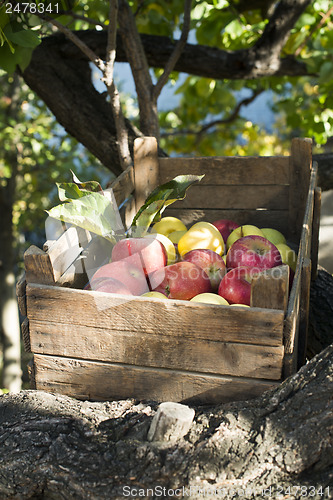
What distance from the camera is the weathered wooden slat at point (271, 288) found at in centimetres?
126

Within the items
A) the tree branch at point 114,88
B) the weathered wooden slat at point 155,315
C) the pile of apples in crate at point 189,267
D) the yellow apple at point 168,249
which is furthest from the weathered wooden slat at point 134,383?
the tree branch at point 114,88

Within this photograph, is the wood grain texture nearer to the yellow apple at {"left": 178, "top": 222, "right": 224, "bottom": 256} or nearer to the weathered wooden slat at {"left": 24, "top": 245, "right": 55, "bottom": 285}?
the yellow apple at {"left": 178, "top": 222, "right": 224, "bottom": 256}

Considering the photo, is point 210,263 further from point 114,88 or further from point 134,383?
point 114,88

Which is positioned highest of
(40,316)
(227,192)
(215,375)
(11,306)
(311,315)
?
(227,192)

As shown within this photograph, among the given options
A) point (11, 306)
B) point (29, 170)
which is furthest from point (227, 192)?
point (29, 170)

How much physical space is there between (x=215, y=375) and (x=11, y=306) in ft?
14.0

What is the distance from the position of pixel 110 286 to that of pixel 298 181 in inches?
46.5

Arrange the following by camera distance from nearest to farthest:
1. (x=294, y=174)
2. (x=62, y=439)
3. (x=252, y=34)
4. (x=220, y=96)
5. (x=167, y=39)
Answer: (x=62, y=439), (x=294, y=174), (x=167, y=39), (x=252, y=34), (x=220, y=96)

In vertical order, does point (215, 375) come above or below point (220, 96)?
below

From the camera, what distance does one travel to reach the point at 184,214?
2.49 meters

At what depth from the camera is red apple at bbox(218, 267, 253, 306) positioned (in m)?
1.50

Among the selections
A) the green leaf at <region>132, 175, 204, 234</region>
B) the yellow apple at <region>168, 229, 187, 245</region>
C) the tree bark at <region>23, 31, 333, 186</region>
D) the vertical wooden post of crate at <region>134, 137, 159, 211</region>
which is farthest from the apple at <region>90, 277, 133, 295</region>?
the tree bark at <region>23, 31, 333, 186</region>

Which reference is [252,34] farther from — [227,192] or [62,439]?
[62,439]

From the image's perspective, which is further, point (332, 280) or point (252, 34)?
point (252, 34)
